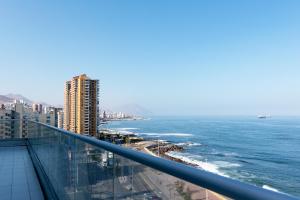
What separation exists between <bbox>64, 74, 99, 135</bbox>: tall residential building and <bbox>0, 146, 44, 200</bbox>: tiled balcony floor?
45.4m

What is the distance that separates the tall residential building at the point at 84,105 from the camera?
5375 centimetres

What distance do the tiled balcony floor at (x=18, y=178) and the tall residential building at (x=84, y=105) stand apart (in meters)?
45.4

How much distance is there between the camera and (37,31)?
18516mm

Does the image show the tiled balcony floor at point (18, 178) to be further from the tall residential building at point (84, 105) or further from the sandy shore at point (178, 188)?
the tall residential building at point (84, 105)

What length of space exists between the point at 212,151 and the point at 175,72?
3857 cm

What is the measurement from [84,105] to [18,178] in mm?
49173

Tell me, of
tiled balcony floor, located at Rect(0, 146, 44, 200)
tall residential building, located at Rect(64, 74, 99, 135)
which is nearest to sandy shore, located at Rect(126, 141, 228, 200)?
tiled balcony floor, located at Rect(0, 146, 44, 200)

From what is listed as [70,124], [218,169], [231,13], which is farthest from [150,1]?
[70,124]

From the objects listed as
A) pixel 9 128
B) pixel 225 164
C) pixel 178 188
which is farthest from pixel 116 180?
pixel 225 164

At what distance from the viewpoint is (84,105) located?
5412 cm

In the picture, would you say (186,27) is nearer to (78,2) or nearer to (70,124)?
(70,124)

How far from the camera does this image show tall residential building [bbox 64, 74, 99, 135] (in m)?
53.8

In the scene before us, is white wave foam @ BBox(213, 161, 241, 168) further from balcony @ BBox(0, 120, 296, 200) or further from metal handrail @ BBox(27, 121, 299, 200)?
metal handrail @ BBox(27, 121, 299, 200)


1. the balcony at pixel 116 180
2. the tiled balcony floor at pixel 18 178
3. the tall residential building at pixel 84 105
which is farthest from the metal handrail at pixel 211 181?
the tall residential building at pixel 84 105
